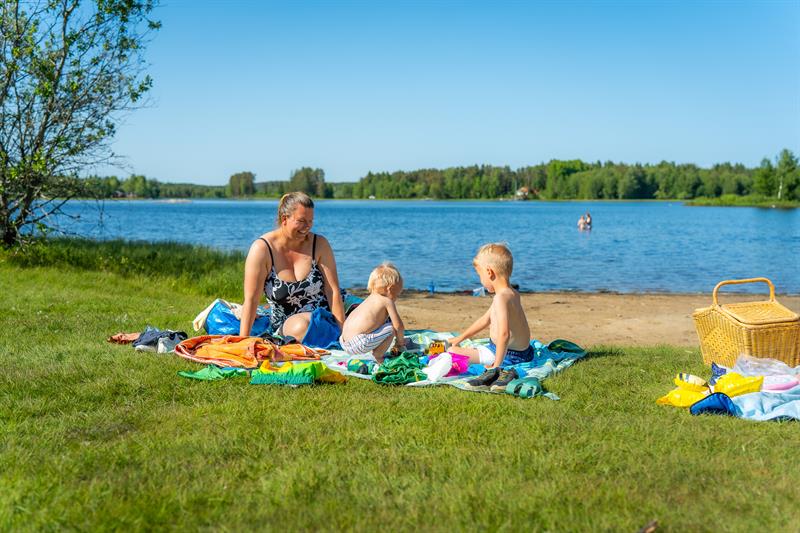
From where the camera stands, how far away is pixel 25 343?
7.16 meters

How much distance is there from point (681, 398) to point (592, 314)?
7.85m

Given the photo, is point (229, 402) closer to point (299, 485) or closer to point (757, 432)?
point (299, 485)

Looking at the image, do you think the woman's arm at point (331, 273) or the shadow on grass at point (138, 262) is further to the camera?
the shadow on grass at point (138, 262)

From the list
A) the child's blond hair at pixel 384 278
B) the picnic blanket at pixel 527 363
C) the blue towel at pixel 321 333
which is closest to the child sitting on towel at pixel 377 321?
the child's blond hair at pixel 384 278

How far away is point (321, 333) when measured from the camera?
7.60m

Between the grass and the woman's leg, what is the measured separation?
5.20ft

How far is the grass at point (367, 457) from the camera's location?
3.35 m

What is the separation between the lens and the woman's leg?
7641mm

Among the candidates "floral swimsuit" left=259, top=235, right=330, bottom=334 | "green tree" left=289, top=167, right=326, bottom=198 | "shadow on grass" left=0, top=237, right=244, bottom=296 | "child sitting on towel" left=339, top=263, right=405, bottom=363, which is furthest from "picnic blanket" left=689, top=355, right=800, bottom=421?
"green tree" left=289, top=167, right=326, bottom=198

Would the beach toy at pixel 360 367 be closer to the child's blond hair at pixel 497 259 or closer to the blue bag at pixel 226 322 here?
the child's blond hair at pixel 497 259

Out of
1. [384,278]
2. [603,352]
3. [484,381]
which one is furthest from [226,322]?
[603,352]

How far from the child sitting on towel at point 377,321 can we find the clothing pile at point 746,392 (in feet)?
8.70

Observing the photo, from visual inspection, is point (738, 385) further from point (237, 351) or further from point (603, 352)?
point (237, 351)

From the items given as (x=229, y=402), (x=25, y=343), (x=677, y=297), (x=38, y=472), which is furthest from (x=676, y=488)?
(x=677, y=297)
